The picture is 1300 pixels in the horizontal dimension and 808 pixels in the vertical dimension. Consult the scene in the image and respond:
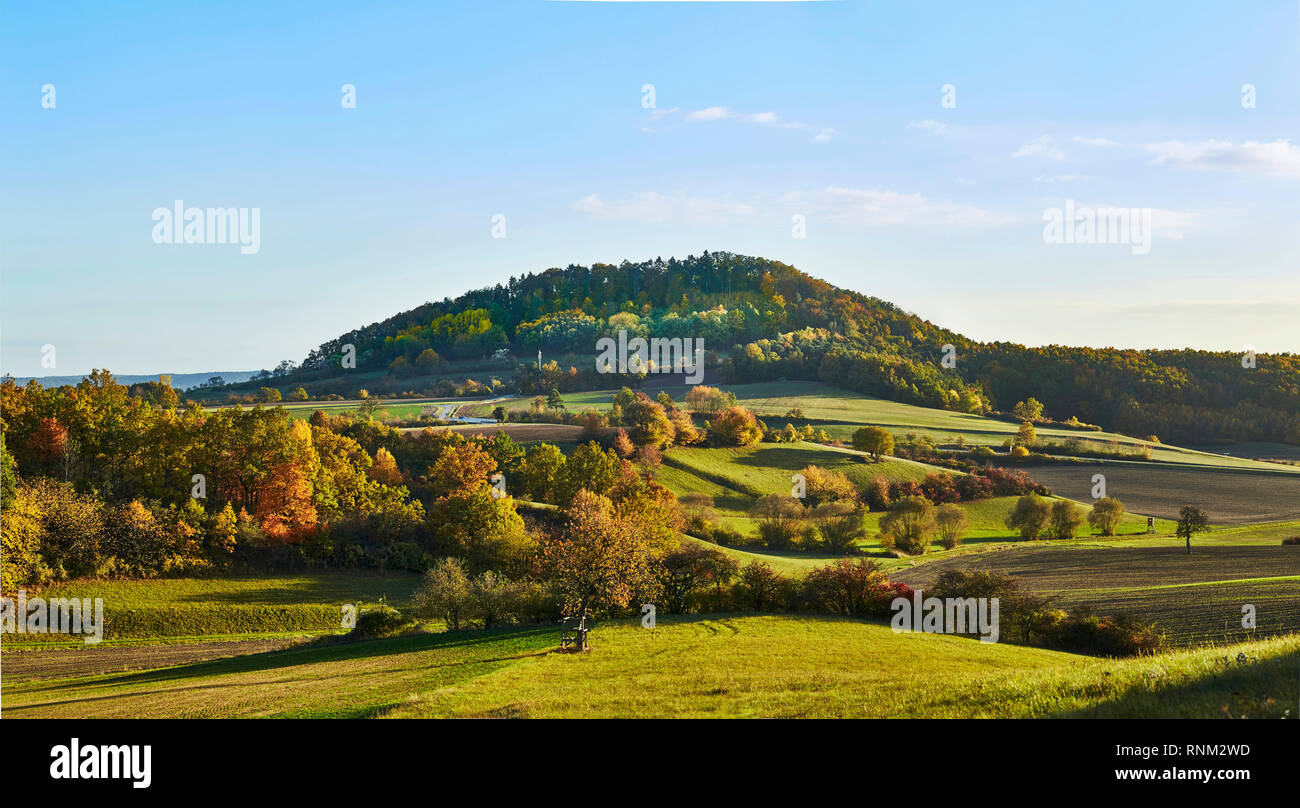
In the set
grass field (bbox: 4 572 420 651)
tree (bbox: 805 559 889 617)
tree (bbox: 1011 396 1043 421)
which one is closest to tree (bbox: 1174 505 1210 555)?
tree (bbox: 805 559 889 617)

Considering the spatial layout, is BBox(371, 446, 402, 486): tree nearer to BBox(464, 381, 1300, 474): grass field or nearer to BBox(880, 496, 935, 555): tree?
BBox(464, 381, 1300, 474): grass field

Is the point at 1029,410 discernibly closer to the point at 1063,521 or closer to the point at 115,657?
the point at 1063,521

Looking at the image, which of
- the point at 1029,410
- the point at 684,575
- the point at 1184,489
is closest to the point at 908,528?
the point at 684,575

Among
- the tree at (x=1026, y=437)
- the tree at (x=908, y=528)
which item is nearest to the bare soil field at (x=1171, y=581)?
the tree at (x=908, y=528)
